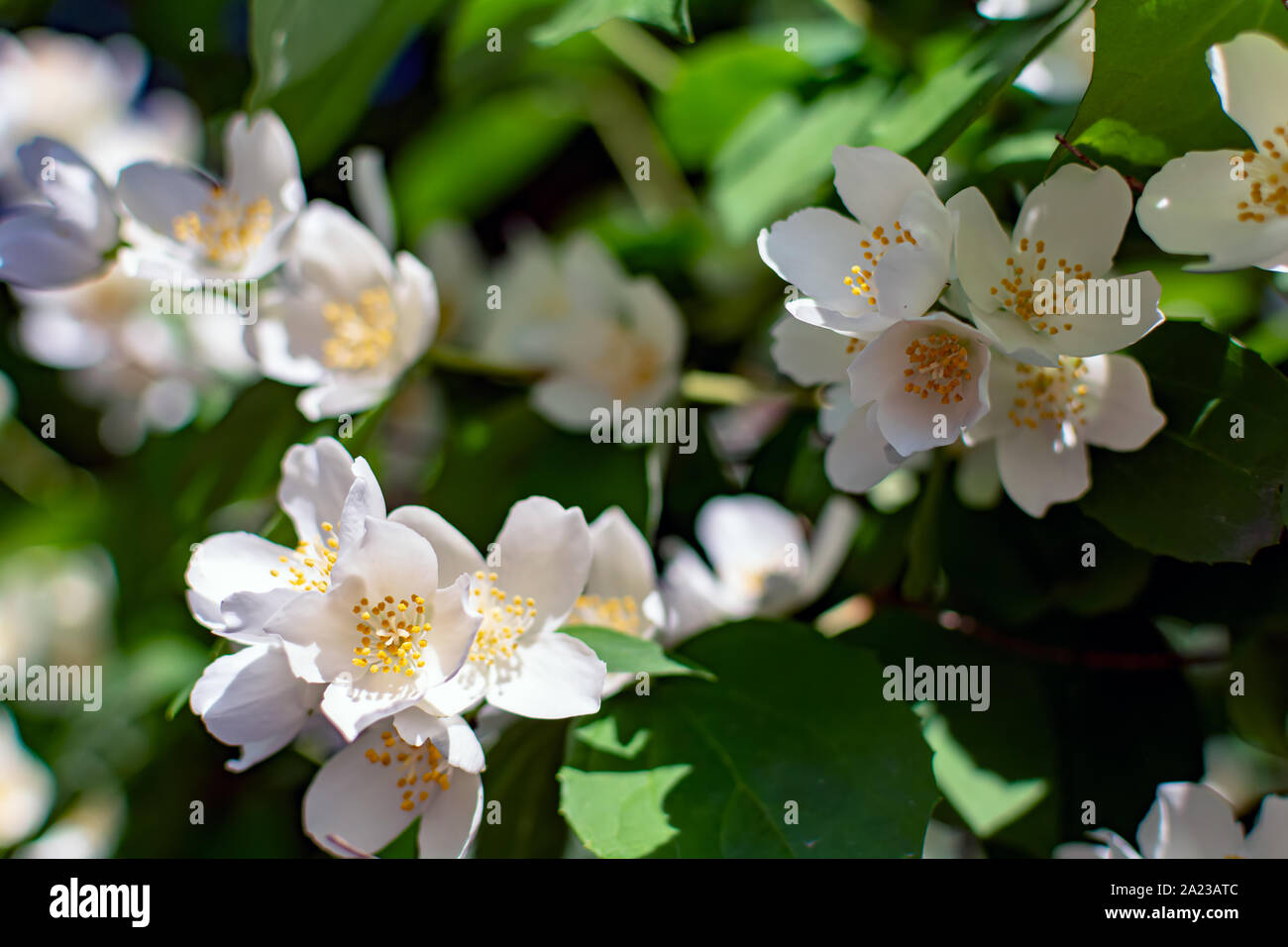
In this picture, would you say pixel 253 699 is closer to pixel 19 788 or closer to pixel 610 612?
pixel 610 612

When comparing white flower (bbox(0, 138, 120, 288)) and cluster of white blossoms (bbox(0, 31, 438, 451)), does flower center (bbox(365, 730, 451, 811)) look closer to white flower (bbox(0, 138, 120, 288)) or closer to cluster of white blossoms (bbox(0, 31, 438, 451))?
cluster of white blossoms (bbox(0, 31, 438, 451))

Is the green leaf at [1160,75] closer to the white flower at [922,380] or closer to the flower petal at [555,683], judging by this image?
the white flower at [922,380]

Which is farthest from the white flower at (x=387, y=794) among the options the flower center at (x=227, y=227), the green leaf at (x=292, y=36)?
the green leaf at (x=292, y=36)

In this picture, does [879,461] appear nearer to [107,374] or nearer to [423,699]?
[423,699]

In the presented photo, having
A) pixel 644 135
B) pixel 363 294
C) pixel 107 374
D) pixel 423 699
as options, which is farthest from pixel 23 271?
pixel 644 135

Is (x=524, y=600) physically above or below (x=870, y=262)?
below

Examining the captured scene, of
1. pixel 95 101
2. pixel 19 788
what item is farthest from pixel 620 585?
pixel 95 101

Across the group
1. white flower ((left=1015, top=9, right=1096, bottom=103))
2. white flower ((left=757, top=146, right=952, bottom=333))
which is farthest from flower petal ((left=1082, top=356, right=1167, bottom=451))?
white flower ((left=1015, top=9, right=1096, bottom=103))
